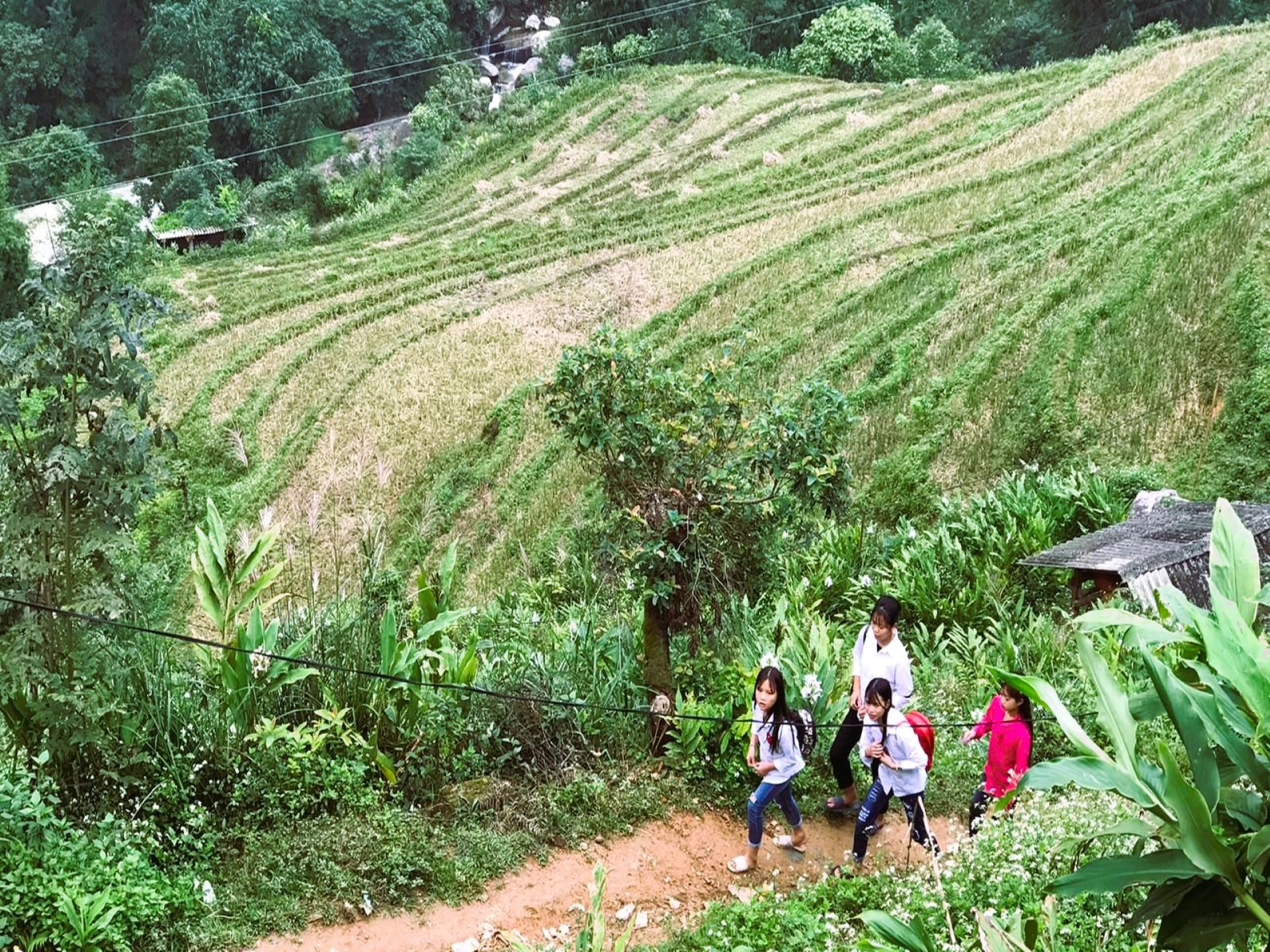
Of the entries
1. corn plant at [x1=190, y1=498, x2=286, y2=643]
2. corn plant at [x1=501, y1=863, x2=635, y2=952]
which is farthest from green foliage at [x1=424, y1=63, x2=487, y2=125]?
corn plant at [x1=501, y1=863, x2=635, y2=952]

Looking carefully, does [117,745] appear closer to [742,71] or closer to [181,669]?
[181,669]

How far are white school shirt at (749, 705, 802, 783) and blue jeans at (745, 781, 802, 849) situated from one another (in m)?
0.04

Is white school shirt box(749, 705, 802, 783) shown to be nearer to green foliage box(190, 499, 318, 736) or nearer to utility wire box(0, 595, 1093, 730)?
utility wire box(0, 595, 1093, 730)

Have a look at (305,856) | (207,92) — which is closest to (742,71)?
(207,92)

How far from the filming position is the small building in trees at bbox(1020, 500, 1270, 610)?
23.8ft

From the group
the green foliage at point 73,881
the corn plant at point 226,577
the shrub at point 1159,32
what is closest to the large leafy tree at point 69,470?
the green foliage at point 73,881

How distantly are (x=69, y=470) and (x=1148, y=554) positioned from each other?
606cm

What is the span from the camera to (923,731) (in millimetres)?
5309

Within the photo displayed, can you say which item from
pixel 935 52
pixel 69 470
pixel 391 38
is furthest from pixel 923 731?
pixel 391 38

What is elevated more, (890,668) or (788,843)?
(890,668)

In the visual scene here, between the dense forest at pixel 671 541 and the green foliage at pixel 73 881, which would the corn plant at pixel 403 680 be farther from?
the green foliage at pixel 73 881

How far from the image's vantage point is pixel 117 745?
5207 millimetres

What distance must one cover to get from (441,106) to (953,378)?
855 inches

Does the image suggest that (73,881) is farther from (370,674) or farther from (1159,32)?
(1159,32)
